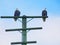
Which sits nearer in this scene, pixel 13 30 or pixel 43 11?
pixel 13 30

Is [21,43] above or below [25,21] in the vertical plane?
below

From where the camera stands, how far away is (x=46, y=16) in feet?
38.6

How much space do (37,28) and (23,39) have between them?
3.76ft

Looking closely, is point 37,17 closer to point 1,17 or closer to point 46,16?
point 46,16

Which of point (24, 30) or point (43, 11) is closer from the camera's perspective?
point (24, 30)

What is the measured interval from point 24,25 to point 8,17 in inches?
39.3

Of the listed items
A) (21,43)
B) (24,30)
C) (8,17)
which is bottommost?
(21,43)

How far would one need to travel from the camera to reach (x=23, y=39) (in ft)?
35.9

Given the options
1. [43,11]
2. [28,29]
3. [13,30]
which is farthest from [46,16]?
[13,30]

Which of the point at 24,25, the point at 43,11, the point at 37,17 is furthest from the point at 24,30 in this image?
the point at 43,11

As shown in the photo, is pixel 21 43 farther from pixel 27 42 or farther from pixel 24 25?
pixel 24 25

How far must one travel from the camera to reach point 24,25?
11.1 metres

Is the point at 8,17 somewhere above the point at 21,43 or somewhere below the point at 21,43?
above

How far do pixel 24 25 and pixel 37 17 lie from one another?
95 cm
